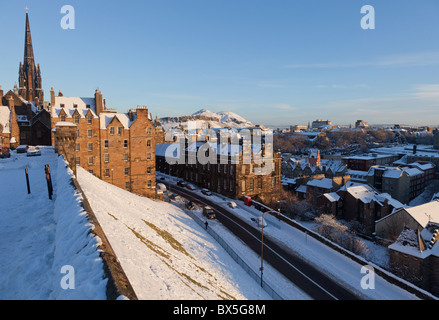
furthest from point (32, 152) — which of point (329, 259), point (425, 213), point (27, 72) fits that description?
point (425, 213)

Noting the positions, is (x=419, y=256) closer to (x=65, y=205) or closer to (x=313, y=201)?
(x=313, y=201)

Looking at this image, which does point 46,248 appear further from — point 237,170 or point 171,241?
point 237,170

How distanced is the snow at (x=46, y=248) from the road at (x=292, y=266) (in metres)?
21.6

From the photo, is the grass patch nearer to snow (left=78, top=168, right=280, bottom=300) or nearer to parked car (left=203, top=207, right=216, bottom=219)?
snow (left=78, top=168, right=280, bottom=300)

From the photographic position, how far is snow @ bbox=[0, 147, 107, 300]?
9.17 m

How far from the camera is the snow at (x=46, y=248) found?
9.17 m

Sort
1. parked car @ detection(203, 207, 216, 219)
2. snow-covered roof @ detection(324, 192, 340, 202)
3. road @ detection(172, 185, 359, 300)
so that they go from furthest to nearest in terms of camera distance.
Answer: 1. snow-covered roof @ detection(324, 192, 340, 202)
2. parked car @ detection(203, 207, 216, 219)
3. road @ detection(172, 185, 359, 300)

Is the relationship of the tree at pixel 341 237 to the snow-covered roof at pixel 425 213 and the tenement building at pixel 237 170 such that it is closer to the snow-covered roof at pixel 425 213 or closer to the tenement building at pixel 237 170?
the snow-covered roof at pixel 425 213

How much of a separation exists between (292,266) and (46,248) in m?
24.6

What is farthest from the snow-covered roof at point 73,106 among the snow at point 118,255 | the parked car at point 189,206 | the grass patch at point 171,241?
the grass patch at point 171,241

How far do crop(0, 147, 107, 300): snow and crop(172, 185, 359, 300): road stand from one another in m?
21.6

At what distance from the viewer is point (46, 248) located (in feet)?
42.8

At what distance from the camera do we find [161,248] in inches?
826

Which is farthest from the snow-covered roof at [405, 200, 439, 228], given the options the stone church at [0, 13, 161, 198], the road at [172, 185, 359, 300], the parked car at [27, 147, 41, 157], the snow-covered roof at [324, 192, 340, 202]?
the parked car at [27, 147, 41, 157]
